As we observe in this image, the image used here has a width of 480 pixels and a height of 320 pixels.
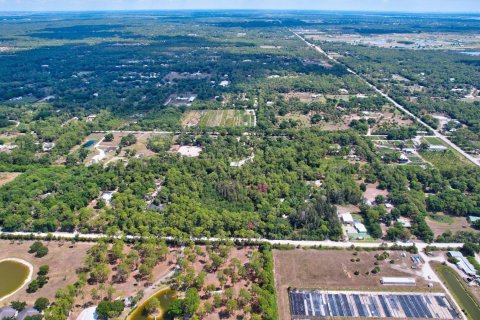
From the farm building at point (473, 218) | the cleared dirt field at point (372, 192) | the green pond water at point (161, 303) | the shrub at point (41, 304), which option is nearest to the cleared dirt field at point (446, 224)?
the farm building at point (473, 218)

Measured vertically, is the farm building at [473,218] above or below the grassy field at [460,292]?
above

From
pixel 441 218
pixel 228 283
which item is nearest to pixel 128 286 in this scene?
pixel 228 283

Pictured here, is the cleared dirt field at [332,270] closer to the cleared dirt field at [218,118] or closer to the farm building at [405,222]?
the farm building at [405,222]

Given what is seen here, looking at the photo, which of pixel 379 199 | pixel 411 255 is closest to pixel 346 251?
pixel 411 255

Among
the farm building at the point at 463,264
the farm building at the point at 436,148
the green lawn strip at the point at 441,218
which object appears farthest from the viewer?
the farm building at the point at 436,148

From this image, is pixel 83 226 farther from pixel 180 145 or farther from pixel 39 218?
pixel 180 145

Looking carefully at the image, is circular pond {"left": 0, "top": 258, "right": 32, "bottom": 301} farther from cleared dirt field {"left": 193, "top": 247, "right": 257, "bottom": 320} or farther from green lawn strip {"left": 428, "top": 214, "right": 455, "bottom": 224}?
green lawn strip {"left": 428, "top": 214, "right": 455, "bottom": 224}
